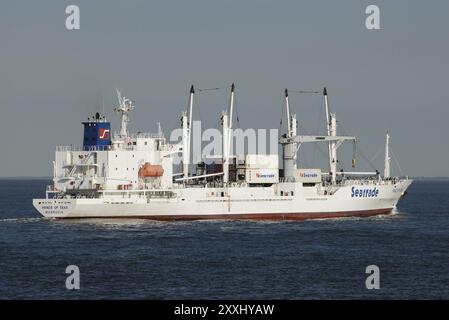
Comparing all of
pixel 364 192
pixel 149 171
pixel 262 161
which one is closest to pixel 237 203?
pixel 262 161

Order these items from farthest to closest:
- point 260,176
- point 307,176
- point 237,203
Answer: point 307,176
point 260,176
point 237,203

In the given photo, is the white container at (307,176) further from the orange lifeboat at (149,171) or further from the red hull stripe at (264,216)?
the orange lifeboat at (149,171)

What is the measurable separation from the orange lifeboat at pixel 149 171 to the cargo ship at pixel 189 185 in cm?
8

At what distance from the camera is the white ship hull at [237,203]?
66688 millimetres

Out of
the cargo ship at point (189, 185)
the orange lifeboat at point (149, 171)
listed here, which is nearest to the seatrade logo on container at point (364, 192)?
the cargo ship at point (189, 185)

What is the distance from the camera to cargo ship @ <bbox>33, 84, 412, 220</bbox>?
6788cm

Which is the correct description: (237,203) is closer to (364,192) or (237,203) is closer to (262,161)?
(262,161)

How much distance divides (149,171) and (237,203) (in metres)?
7.66

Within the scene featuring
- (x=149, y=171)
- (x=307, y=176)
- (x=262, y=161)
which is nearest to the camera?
(x=149, y=171)

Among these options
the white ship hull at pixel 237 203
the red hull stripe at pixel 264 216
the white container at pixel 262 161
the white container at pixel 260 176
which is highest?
the white container at pixel 262 161

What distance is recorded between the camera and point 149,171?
69.4 m

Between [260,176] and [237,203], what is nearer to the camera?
[237,203]
